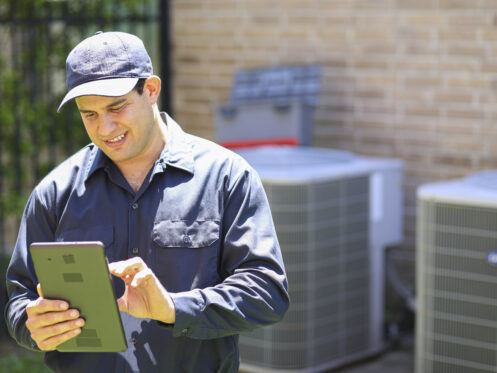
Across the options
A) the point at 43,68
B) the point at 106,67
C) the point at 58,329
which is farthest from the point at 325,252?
the point at 58,329

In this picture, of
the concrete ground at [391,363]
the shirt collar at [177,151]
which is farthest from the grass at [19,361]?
the shirt collar at [177,151]

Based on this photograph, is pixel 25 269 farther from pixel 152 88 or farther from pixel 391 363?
pixel 391 363

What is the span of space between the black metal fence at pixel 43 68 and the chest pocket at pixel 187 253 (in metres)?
4.14

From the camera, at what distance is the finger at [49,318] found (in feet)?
8.00

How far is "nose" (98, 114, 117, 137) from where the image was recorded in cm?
263

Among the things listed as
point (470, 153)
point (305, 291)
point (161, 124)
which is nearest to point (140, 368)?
point (161, 124)

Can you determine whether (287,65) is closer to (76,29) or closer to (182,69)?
(182,69)

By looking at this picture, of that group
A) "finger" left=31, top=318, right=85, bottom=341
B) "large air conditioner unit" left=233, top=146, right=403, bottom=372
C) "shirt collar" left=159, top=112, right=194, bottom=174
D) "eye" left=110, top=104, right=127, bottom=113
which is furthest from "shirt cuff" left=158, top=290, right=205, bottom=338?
"large air conditioner unit" left=233, top=146, right=403, bottom=372

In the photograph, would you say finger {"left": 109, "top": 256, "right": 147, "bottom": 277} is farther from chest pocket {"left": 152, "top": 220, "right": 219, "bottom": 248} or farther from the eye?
Result: the eye

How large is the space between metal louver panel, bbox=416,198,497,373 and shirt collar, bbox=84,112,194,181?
232 cm

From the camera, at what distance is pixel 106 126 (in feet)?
8.64

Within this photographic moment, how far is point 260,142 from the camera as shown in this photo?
6.48m

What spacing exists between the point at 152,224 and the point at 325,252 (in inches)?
117

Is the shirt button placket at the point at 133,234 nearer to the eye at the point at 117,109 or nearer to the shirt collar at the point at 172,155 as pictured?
the shirt collar at the point at 172,155
